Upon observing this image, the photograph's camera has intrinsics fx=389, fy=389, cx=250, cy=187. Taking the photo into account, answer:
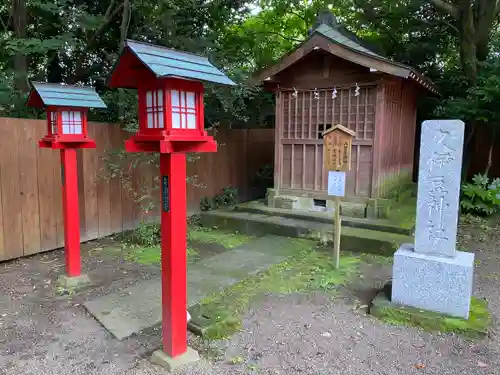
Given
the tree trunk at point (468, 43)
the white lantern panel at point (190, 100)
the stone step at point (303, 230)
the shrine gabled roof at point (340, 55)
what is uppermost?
the tree trunk at point (468, 43)

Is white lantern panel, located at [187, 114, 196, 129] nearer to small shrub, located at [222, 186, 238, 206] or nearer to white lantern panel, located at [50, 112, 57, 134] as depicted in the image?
white lantern panel, located at [50, 112, 57, 134]

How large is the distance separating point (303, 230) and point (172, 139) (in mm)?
4499

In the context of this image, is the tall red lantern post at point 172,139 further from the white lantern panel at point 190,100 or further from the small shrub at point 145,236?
the small shrub at point 145,236

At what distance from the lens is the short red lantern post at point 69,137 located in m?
4.70

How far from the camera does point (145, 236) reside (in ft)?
22.1

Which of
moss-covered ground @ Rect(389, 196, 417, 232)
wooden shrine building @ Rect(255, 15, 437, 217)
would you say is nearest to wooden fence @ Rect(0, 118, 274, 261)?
wooden shrine building @ Rect(255, 15, 437, 217)

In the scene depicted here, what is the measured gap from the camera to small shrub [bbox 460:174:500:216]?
861cm

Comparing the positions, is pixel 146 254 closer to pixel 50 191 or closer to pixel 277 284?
pixel 50 191

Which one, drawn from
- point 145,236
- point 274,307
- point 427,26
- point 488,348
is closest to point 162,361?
point 274,307

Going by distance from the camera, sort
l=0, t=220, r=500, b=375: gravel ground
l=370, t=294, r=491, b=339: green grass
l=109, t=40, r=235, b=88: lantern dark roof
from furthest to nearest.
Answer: l=370, t=294, r=491, b=339: green grass, l=0, t=220, r=500, b=375: gravel ground, l=109, t=40, r=235, b=88: lantern dark roof

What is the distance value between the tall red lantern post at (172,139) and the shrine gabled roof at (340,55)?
4.39 m

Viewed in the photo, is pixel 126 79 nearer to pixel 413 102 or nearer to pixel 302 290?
pixel 302 290

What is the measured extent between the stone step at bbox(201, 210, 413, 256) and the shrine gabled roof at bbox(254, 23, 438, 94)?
2783 millimetres

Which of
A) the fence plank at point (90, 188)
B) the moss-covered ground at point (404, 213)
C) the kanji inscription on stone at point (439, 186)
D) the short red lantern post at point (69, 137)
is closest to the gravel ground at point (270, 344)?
the short red lantern post at point (69, 137)
